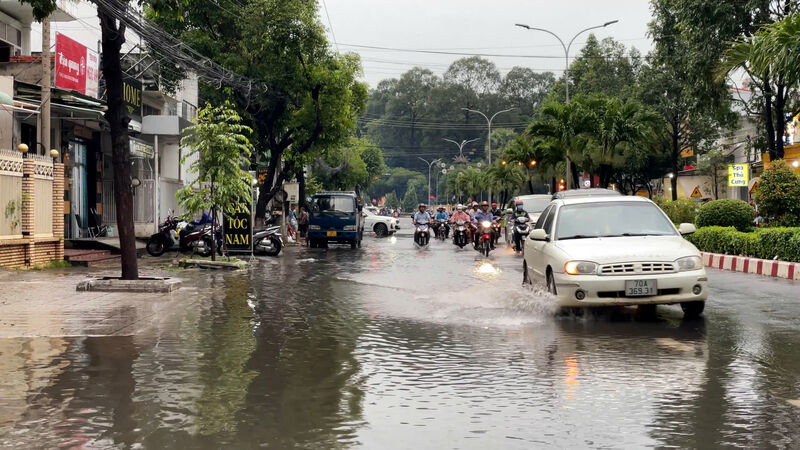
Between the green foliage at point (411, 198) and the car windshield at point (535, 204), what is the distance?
413 feet

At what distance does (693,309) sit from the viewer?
11.8 m

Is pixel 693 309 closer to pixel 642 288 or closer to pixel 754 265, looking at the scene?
pixel 642 288

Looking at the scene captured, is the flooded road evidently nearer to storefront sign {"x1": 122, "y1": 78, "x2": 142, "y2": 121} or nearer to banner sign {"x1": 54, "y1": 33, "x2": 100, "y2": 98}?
banner sign {"x1": 54, "y1": 33, "x2": 100, "y2": 98}

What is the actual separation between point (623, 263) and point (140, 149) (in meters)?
27.7

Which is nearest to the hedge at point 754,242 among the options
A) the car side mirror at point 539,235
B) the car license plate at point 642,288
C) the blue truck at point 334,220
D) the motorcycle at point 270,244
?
the car side mirror at point 539,235

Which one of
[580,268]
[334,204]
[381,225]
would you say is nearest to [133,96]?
[334,204]

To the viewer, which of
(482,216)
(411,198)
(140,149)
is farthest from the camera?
(411,198)

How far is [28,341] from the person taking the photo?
33.3ft

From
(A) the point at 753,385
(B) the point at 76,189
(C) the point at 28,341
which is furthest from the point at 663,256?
(B) the point at 76,189

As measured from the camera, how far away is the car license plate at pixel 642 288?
11195mm

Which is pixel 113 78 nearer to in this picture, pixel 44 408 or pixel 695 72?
pixel 44 408

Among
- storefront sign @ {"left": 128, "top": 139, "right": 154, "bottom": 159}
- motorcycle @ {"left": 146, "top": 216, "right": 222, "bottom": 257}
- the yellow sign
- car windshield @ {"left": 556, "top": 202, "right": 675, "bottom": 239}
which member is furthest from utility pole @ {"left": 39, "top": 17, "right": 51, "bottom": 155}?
the yellow sign

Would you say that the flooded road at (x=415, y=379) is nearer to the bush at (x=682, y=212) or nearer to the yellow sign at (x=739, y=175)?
the bush at (x=682, y=212)

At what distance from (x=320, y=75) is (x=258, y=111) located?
303cm
